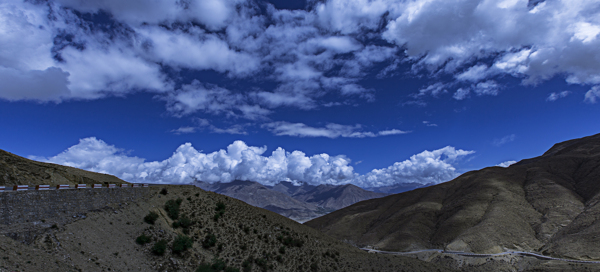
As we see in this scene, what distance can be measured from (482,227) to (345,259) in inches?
1904

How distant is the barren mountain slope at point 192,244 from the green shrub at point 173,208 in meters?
0.42

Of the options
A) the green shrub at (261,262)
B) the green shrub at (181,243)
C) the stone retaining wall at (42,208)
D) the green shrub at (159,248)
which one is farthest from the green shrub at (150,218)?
the green shrub at (261,262)

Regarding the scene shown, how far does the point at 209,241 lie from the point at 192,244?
193cm

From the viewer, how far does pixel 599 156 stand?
302ft

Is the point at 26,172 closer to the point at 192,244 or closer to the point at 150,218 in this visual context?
the point at 150,218

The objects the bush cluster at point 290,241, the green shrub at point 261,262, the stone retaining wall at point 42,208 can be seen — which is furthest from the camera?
the bush cluster at point 290,241

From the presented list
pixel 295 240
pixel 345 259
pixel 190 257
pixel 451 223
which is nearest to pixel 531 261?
pixel 451 223

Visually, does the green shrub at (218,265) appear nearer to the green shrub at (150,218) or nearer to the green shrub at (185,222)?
the green shrub at (185,222)

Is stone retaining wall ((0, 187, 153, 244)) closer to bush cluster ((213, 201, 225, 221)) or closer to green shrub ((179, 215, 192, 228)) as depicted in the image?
green shrub ((179, 215, 192, 228))

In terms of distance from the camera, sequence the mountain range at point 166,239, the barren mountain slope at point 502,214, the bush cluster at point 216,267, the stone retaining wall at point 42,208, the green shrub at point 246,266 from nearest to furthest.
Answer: the stone retaining wall at point 42,208
the mountain range at point 166,239
the bush cluster at point 216,267
the green shrub at point 246,266
the barren mountain slope at point 502,214

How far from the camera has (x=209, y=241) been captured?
96.6ft

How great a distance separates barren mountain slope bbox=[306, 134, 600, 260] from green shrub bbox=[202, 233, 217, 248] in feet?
187

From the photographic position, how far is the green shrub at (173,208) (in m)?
31.3

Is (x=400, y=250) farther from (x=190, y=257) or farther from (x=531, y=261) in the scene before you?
(x=190, y=257)
